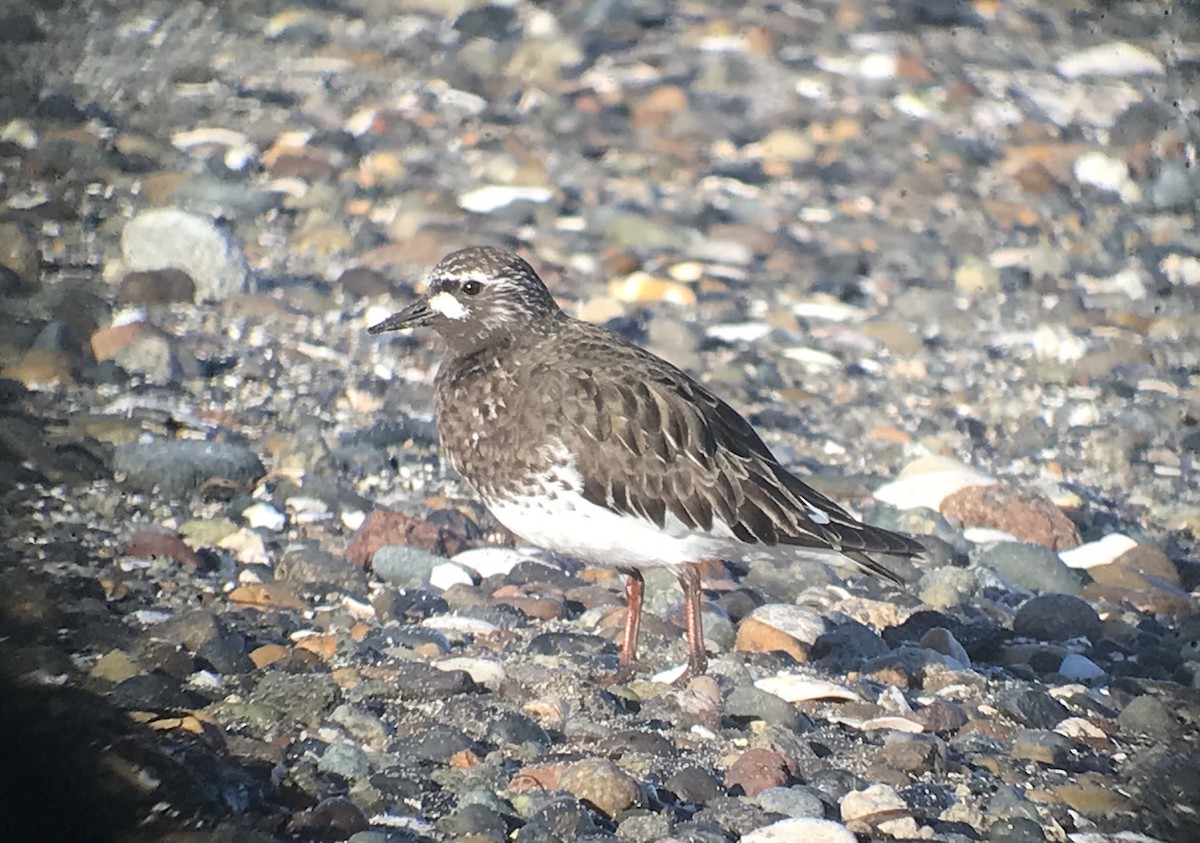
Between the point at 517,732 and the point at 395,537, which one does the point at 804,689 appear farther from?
the point at 395,537

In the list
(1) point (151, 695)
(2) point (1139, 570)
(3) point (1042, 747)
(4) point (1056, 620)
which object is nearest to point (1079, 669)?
(4) point (1056, 620)

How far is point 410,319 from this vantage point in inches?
253

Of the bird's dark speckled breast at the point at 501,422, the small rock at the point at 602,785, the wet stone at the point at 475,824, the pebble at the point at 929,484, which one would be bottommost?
the pebble at the point at 929,484

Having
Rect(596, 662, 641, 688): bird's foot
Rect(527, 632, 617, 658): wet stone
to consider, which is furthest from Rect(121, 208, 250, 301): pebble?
Rect(596, 662, 641, 688): bird's foot

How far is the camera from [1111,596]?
6980 millimetres

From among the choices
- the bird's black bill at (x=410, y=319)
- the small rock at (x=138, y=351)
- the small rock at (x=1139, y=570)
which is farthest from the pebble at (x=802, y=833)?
the small rock at (x=138, y=351)

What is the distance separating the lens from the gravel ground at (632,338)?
16.2ft

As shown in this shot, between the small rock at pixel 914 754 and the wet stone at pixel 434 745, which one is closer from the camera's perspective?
the wet stone at pixel 434 745

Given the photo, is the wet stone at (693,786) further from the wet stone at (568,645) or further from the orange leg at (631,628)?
the wet stone at (568,645)

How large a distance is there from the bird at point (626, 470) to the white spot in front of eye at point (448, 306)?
0.64ft

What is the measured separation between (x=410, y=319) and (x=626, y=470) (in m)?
1.29

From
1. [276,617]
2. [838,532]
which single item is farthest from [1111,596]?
[276,617]

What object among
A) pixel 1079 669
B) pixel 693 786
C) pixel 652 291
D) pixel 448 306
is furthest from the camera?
pixel 652 291

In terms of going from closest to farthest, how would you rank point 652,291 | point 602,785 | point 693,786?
point 602,785 → point 693,786 → point 652,291
